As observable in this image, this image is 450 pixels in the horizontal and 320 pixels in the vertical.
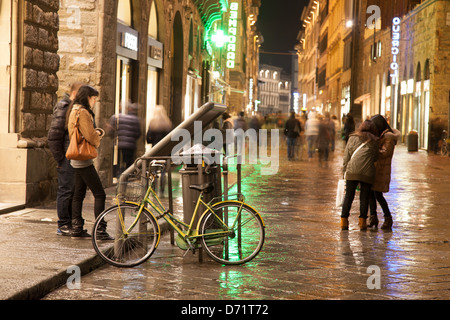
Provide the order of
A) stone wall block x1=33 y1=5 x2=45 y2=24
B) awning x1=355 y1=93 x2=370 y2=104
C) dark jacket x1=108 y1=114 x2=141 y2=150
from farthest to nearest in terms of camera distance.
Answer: awning x1=355 y1=93 x2=370 y2=104 → dark jacket x1=108 y1=114 x2=141 y2=150 → stone wall block x1=33 y1=5 x2=45 y2=24

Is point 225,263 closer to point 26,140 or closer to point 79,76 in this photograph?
point 26,140

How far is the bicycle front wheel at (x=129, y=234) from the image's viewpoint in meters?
7.68

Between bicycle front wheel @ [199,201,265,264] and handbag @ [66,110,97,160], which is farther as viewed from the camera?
handbag @ [66,110,97,160]

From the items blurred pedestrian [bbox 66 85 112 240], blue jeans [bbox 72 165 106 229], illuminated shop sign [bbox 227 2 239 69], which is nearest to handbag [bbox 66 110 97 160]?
blurred pedestrian [bbox 66 85 112 240]

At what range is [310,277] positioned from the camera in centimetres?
727

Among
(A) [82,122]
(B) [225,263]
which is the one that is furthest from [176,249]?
(A) [82,122]

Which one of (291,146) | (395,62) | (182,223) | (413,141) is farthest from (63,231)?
(395,62)

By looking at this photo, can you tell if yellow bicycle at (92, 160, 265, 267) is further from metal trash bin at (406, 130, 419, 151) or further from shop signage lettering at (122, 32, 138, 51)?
metal trash bin at (406, 130, 419, 151)

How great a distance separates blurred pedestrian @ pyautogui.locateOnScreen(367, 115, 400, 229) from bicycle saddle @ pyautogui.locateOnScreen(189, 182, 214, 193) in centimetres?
334

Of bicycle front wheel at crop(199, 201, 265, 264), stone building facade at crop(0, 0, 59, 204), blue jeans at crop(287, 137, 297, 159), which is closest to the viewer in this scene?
bicycle front wheel at crop(199, 201, 265, 264)

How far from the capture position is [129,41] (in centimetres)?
1656

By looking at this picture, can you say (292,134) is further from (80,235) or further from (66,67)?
(80,235)

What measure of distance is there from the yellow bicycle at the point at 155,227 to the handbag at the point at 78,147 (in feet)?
3.28

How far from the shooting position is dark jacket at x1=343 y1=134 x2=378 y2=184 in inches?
410
